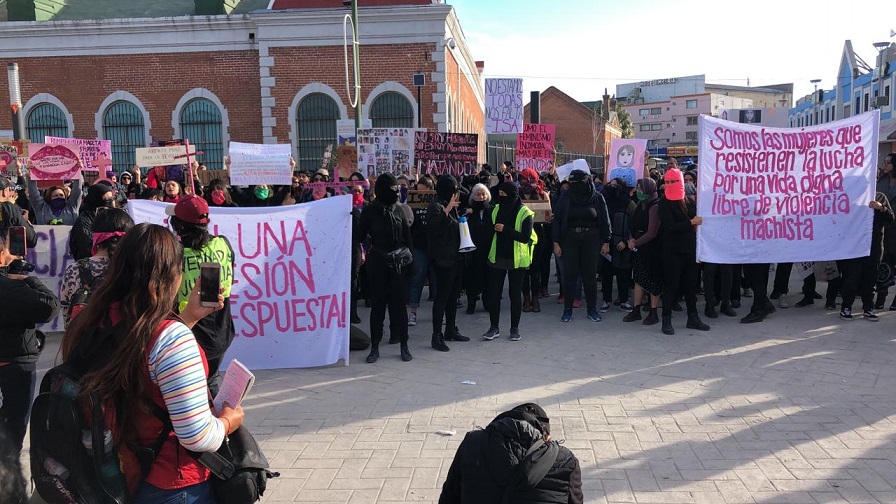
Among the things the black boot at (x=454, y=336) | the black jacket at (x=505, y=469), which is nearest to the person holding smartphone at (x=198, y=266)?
the black jacket at (x=505, y=469)

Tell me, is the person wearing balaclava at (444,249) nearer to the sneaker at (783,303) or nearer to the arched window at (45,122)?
the sneaker at (783,303)

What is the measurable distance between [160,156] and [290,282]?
17.5ft

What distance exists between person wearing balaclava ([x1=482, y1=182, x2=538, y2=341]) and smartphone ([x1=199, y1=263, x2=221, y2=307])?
5413 millimetres

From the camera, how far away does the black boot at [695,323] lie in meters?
8.02

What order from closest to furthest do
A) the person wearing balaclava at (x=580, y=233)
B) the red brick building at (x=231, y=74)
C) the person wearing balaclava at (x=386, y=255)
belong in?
the person wearing balaclava at (x=386, y=255) → the person wearing balaclava at (x=580, y=233) → the red brick building at (x=231, y=74)

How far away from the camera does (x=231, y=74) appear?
21.8 meters

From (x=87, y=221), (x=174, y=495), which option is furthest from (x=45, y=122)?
(x=174, y=495)

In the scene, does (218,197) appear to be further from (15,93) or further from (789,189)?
(15,93)

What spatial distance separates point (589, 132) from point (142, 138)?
151 ft

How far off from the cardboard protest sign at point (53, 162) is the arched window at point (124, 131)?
14.0m

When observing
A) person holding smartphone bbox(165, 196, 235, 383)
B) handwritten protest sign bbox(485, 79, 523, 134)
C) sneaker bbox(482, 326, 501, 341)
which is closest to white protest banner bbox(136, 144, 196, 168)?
sneaker bbox(482, 326, 501, 341)

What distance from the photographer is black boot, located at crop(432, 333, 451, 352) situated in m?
7.35

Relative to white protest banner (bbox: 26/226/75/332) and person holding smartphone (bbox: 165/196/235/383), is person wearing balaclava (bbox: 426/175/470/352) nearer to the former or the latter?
person holding smartphone (bbox: 165/196/235/383)

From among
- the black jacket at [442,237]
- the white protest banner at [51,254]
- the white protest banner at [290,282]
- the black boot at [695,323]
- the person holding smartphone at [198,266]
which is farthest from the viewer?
the black boot at [695,323]
